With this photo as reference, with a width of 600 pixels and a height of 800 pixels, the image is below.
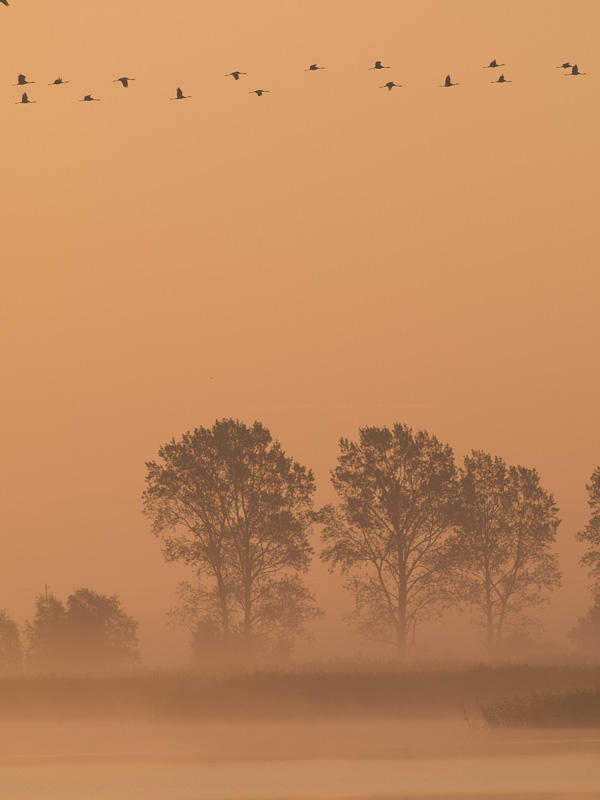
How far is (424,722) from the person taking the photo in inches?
1986

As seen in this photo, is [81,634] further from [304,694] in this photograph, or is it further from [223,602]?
[304,694]

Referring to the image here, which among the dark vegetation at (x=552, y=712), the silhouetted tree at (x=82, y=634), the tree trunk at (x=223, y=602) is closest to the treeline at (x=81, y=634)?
the silhouetted tree at (x=82, y=634)

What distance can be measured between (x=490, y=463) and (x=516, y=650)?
11.5 metres

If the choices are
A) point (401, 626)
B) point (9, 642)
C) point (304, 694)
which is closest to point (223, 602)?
point (401, 626)

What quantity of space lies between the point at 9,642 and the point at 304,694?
72004mm

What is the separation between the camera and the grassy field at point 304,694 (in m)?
54.3

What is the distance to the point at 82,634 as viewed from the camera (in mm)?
100312

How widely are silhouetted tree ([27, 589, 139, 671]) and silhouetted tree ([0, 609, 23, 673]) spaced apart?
40.9 feet

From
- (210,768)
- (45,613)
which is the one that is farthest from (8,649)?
(210,768)

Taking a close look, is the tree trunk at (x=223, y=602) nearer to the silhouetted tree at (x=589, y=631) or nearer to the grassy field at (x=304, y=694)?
the grassy field at (x=304, y=694)

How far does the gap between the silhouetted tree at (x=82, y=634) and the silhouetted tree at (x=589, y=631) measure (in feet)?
106

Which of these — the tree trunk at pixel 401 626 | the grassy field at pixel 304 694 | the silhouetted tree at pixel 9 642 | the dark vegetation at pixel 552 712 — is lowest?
the dark vegetation at pixel 552 712

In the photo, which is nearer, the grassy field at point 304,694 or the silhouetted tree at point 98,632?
the grassy field at point 304,694

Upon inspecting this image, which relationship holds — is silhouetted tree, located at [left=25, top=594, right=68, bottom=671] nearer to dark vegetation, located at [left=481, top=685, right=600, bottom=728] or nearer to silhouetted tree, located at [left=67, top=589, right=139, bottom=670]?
silhouetted tree, located at [left=67, top=589, right=139, bottom=670]
